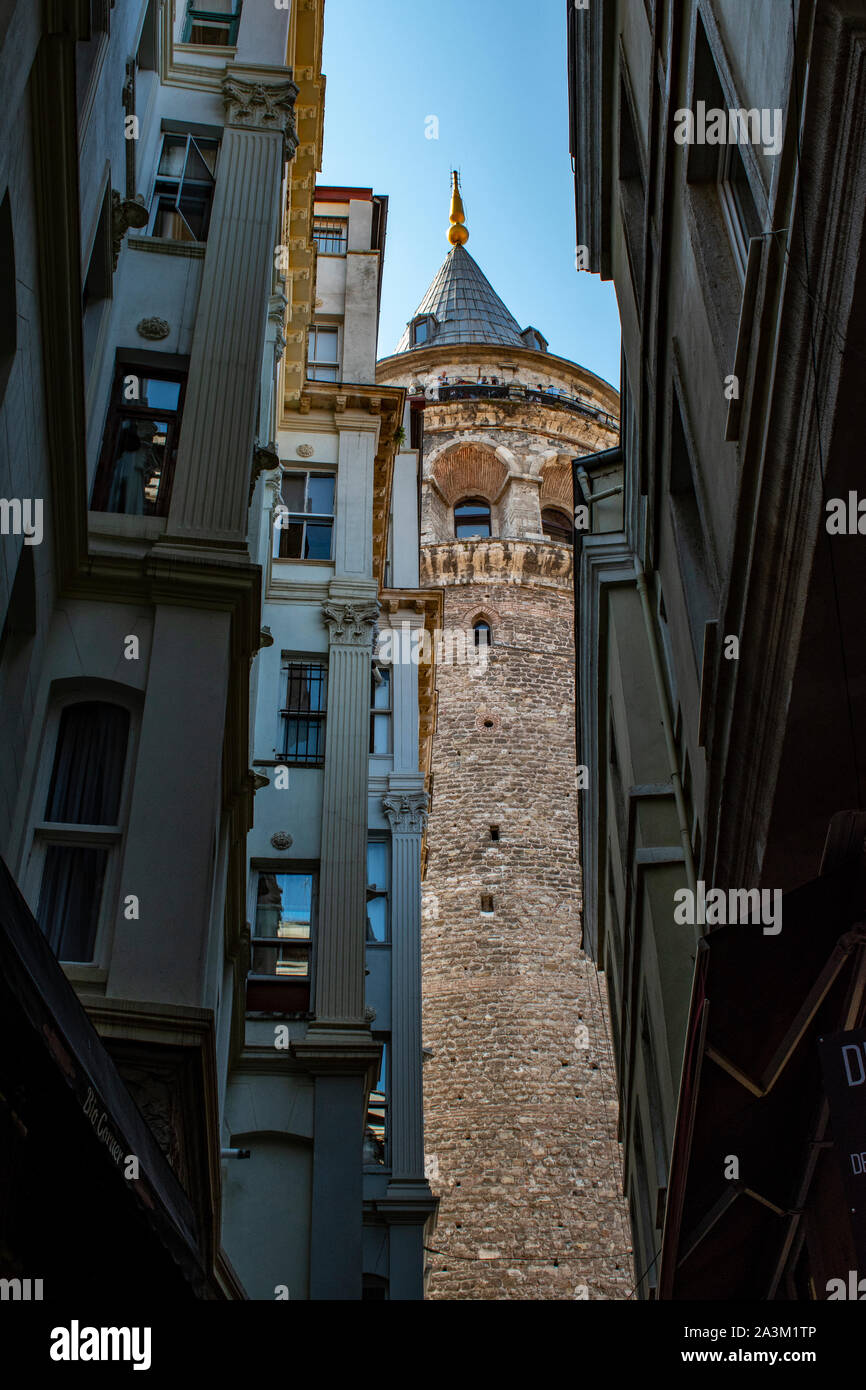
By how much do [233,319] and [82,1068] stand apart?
8.81 metres

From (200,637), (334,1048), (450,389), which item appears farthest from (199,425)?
(450,389)

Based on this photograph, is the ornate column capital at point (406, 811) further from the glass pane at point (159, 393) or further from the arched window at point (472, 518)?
the arched window at point (472, 518)

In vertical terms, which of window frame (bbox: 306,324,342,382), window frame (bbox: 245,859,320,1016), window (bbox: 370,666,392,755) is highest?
window frame (bbox: 306,324,342,382)

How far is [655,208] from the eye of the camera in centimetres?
1093

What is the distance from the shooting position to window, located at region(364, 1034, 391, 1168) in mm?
19984

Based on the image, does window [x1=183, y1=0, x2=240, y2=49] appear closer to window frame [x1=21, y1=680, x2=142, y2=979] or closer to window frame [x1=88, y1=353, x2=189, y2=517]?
window frame [x1=88, y1=353, x2=189, y2=517]

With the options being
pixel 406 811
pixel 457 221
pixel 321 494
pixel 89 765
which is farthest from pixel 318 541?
pixel 457 221

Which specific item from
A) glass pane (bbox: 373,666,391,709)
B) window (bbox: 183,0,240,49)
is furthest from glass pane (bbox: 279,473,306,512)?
window (bbox: 183,0,240,49)

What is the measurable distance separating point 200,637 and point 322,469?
1399 cm

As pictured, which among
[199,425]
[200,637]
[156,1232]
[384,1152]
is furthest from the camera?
[384,1152]

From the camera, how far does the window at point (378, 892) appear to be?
2159cm

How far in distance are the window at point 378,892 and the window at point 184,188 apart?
11162 mm

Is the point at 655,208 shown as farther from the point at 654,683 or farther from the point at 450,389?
the point at 450,389

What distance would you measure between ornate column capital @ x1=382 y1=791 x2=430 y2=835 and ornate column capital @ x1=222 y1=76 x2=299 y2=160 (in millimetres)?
11276
